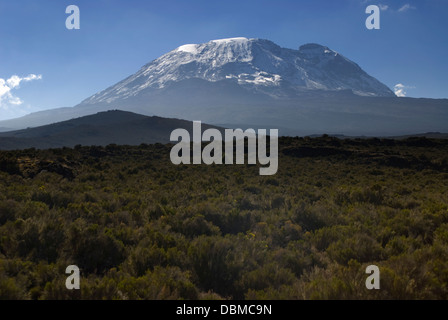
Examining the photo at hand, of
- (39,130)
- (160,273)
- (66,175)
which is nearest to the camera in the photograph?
(160,273)

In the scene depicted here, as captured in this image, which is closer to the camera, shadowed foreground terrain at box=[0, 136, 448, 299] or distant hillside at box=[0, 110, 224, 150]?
shadowed foreground terrain at box=[0, 136, 448, 299]

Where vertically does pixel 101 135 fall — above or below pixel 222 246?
above

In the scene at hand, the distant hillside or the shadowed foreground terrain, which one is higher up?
the distant hillside

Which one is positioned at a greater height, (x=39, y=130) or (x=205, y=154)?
(x=39, y=130)

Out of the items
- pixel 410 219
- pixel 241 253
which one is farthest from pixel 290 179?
pixel 241 253

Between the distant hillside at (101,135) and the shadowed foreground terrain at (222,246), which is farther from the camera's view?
the distant hillside at (101,135)

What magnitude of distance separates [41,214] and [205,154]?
19386 mm

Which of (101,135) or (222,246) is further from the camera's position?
(101,135)

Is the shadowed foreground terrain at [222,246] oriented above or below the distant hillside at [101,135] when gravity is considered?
below
